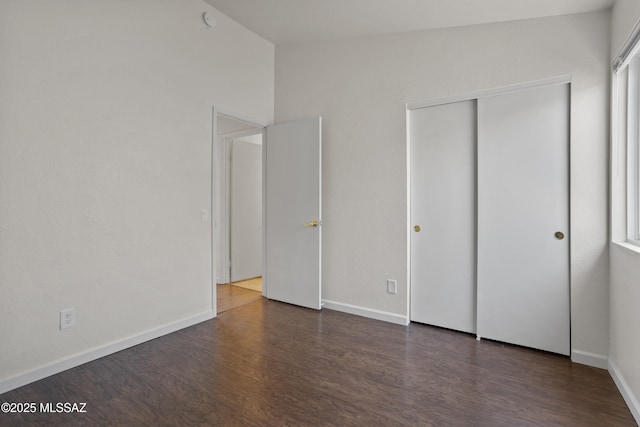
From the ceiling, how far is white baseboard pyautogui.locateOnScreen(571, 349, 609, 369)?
2.28 meters

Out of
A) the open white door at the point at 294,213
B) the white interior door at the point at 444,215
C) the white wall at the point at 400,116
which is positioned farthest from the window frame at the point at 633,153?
the open white door at the point at 294,213

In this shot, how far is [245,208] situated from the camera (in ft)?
15.5

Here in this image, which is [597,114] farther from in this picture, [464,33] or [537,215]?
[464,33]

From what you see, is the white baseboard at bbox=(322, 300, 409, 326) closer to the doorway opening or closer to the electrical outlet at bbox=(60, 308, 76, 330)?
the doorway opening

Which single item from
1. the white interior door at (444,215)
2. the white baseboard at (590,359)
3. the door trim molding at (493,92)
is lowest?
the white baseboard at (590,359)

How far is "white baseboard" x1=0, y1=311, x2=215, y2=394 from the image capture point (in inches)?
78.2

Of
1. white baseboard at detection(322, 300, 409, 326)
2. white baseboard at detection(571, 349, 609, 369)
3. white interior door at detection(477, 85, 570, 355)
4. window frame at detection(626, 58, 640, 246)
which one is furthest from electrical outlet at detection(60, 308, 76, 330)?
window frame at detection(626, 58, 640, 246)

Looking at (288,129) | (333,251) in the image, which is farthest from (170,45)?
(333,251)

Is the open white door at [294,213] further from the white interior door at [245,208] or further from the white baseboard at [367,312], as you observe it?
the white interior door at [245,208]

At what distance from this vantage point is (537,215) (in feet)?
8.15

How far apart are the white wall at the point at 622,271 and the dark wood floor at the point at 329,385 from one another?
0.15 metres

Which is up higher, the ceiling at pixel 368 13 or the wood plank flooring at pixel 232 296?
the ceiling at pixel 368 13

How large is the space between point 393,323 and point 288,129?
7.20 ft

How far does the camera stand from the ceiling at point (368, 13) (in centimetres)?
236
